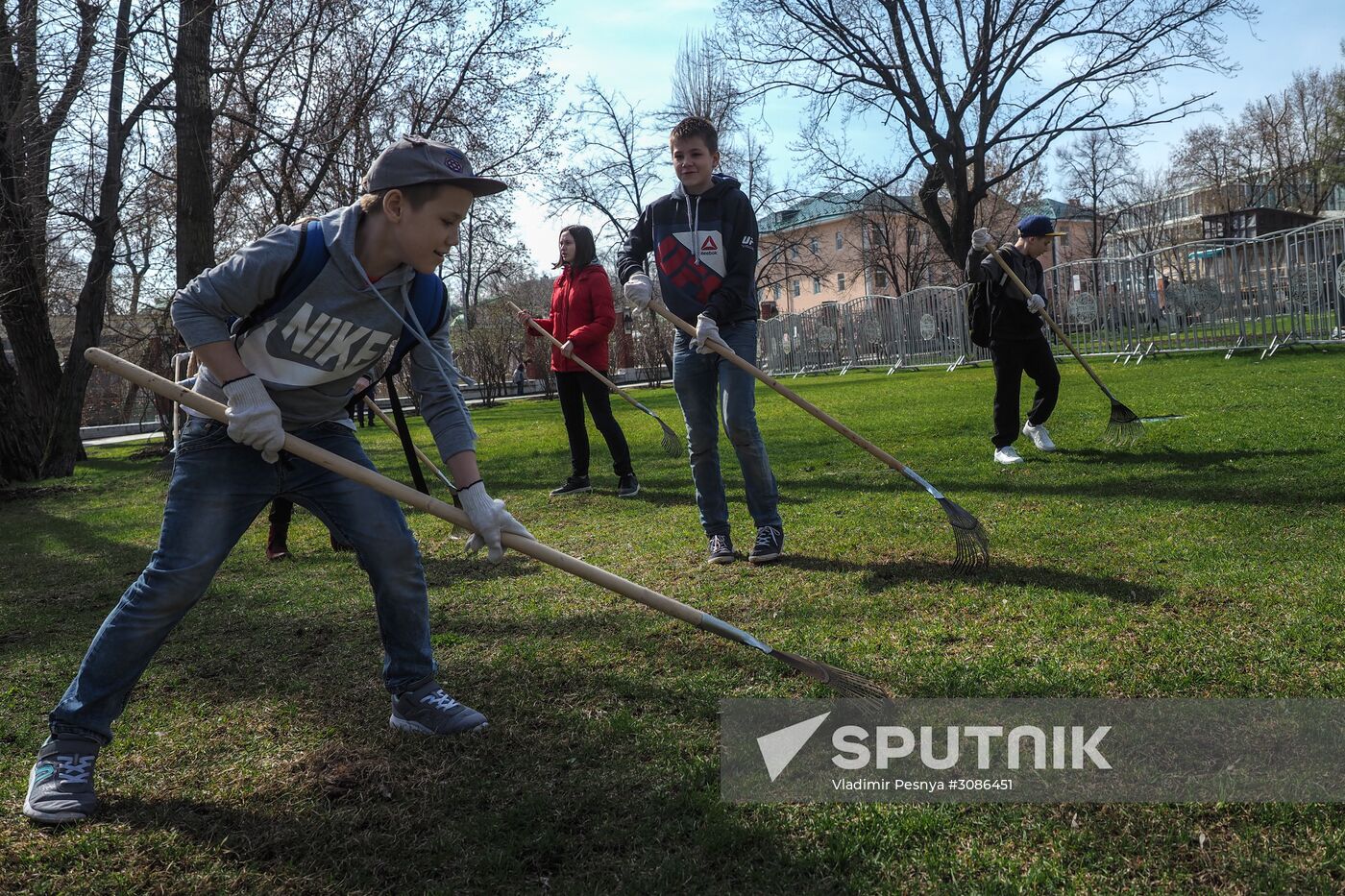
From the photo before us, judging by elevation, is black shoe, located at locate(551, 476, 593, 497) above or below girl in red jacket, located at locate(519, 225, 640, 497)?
below

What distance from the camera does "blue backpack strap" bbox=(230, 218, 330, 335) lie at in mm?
2793

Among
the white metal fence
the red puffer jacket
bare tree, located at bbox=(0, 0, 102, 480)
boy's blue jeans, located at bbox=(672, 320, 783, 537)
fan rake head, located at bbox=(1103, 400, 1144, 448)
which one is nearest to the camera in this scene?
boy's blue jeans, located at bbox=(672, 320, 783, 537)

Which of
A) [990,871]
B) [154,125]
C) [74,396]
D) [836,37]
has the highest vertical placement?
[836,37]

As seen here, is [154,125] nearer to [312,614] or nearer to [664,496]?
[664,496]

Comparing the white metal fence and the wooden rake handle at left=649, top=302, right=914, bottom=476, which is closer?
the wooden rake handle at left=649, top=302, right=914, bottom=476

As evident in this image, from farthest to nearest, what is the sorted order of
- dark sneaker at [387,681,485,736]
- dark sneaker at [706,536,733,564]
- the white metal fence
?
1. the white metal fence
2. dark sneaker at [706,536,733,564]
3. dark sneaker at [387,681,485,736]

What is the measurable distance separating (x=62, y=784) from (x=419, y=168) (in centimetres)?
190

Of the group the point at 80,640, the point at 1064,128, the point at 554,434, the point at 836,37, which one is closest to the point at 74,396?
the point at 554,434

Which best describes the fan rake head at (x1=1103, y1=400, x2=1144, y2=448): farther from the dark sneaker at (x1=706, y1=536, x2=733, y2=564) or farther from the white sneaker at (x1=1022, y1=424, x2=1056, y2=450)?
the dark sneaker at (x1=706, y1=536, x2=733, y2=564)

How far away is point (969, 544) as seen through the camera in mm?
4465

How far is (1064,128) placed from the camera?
25.5 m

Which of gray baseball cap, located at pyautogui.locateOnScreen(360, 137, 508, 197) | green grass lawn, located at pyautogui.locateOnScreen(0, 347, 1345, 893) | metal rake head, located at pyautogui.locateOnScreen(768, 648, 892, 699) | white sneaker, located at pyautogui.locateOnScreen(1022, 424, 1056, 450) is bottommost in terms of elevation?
green grass lawn, located at pyautogui.locateOnScreen(0, 347, 1345, 893)

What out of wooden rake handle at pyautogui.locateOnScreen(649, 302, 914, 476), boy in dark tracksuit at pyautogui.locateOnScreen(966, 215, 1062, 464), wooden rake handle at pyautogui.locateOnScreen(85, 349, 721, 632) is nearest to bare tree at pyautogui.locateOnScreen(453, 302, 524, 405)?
boy in dark tracksuit at pyautogui.locateOnScreen(966, 215, 1062, 464)

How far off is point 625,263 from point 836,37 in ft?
75.1
